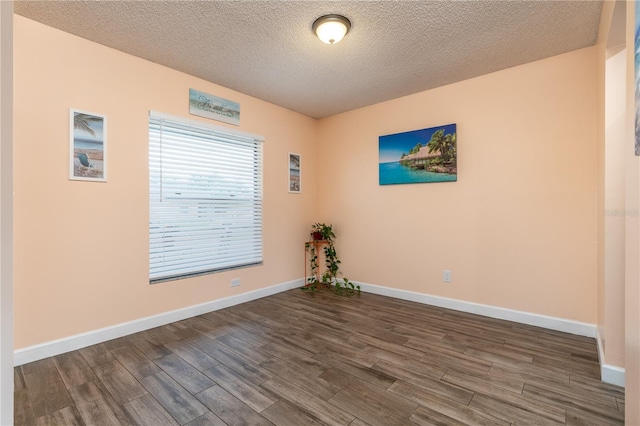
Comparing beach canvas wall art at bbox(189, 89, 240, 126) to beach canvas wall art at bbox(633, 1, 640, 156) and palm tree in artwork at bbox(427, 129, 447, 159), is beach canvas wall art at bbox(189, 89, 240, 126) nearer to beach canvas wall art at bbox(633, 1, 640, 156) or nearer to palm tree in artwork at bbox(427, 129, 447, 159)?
palm tree in artwork at bbox(427, 129, 447, 159)

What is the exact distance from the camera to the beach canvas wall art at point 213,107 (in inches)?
126

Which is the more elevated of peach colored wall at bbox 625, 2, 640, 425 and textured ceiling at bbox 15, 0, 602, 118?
textured ceiling at bbox 15, 0, 602, 118

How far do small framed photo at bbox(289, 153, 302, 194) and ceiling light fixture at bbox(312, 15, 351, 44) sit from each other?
6.94ft

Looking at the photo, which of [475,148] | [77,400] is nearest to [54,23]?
[77,400]

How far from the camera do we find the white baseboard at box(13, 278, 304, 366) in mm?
2209

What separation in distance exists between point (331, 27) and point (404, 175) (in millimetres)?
2068

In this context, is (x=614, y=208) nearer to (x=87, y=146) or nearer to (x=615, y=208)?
(x=615, y=208)

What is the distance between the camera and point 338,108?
4.21 m

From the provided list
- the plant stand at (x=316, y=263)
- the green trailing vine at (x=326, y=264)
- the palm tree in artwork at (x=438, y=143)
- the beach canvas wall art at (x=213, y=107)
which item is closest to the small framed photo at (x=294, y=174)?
the green trailing vine at (x=326, y=264)

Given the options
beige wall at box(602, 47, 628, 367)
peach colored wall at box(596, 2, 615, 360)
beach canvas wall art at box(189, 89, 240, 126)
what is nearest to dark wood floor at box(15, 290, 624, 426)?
beige wall at box(602, 47, 628, 367)

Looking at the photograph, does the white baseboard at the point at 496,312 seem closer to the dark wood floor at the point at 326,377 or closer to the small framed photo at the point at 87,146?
the dark wood floor at the point at 326,377

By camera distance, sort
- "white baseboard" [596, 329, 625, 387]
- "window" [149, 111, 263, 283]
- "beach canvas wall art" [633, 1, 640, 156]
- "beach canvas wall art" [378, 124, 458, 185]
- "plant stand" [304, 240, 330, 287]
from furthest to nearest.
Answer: "plant stand" [304, 240, 330, 287] → "beach canvas wall art" [378, 124, 458, 185] → "window" [149, 111, 263, 283] → "white baseboard" [596, 329, 625, 387] → "beach canvas wall art" [633, 1, 640, 156]

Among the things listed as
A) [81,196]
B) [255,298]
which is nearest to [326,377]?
[255,298]

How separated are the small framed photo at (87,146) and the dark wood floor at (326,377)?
4.98 feet
